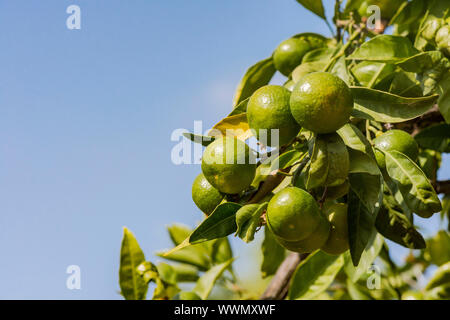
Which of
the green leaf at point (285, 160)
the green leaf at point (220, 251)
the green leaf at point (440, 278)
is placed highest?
the green leaf at point (285, 160)

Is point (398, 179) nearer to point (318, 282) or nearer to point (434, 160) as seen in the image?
point (318, 282)

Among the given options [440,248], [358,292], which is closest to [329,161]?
[358,292]

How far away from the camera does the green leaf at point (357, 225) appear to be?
1.06 metres

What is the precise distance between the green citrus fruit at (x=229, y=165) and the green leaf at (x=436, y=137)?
32.8 inches

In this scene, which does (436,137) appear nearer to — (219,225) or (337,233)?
(337,233)

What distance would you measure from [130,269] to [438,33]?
43.4 inches

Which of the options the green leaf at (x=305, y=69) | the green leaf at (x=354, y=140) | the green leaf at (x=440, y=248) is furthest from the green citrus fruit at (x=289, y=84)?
the green leaf at (x=440, y=248)

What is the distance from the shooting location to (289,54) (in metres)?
1.63

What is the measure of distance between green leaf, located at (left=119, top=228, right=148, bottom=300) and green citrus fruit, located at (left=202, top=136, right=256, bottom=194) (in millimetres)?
754

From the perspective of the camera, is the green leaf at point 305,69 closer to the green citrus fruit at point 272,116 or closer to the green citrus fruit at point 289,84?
the green citrus fruit at point 289,84

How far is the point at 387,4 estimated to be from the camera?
1857 mm

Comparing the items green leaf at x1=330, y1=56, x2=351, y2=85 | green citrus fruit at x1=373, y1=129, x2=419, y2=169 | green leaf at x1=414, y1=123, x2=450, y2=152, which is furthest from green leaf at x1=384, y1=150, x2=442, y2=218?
green leaf at x1=414, y1=123, x2=450, y2=152

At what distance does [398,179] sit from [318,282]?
2.41 feet
